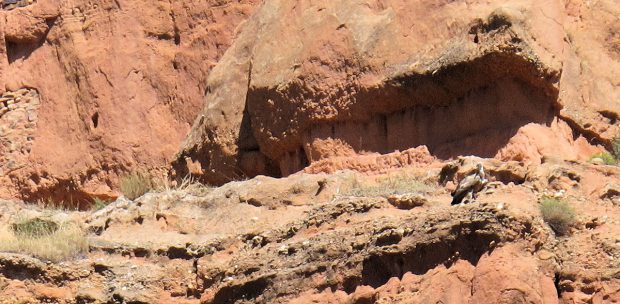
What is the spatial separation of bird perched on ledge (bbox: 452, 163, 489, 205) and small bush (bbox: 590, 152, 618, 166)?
187 cm

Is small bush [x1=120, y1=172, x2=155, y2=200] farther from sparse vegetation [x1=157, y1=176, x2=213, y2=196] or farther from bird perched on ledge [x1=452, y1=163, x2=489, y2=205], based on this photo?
bird perched on ledge [x1=452, y1=163, x2=489, y2=205]

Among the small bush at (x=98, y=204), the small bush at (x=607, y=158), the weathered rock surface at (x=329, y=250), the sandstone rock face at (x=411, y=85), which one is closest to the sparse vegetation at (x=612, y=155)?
the small bush at (x=607, y=158)

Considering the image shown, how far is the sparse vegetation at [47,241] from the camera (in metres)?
17.2

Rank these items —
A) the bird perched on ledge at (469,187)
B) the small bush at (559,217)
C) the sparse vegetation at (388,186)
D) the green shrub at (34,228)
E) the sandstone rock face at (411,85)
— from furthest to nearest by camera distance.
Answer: the green shrub at (34,228)
the sandstone rock face at (411,85)
the sparse vegetation at (388,186)
the bird perched on ledge at (469,187)
the small bush at (559,217)

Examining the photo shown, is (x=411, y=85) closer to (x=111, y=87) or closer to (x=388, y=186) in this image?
(x=388, y=186)

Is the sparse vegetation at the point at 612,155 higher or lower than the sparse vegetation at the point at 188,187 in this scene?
higher

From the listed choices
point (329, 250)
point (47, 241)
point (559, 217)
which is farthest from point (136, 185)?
point (559, 217)

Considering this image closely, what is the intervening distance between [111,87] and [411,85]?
177 inches

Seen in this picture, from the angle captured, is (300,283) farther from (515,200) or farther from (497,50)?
(497,50)

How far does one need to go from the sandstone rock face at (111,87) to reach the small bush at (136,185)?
9.9 inches

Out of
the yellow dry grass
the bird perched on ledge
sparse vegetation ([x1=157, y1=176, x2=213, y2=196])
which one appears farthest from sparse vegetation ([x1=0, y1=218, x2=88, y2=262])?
the bird perched on ledge

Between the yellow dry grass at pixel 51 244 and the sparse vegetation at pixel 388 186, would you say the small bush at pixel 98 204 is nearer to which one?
the yellow dry grass at pixel 51 244

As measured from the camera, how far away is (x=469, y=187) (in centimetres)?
1590

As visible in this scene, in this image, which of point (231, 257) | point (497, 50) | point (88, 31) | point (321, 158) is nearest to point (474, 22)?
point (497, 50)
